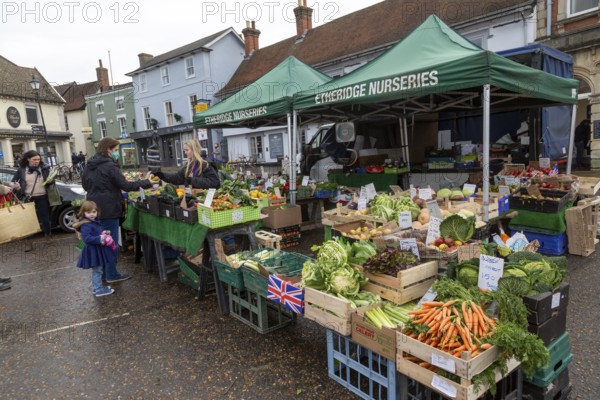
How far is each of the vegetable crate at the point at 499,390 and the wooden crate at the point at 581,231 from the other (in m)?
3.95

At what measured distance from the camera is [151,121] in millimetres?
32156

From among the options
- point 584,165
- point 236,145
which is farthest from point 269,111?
point 236,145

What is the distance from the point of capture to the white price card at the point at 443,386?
2111 mm

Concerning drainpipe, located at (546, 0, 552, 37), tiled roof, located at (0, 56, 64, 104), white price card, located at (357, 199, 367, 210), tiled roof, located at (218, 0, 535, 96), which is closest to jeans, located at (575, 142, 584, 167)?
drainpipe, located at (546, 0, 552, 37)

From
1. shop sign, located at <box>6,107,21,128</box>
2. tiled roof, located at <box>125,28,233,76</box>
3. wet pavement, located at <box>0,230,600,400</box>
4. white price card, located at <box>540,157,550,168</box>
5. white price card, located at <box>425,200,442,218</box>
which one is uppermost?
tiled roof, located at <box>125,28,233,76</box>

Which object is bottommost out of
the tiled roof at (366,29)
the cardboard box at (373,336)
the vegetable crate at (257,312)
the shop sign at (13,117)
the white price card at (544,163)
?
the vegetable crate at (257,312)

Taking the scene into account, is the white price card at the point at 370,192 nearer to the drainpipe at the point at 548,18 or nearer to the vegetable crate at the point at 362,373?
the vegetable crate at the point at 362,373

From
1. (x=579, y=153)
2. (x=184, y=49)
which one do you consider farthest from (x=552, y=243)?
(x=184, y=49)

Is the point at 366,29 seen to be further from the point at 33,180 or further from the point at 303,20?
the point at 33,180

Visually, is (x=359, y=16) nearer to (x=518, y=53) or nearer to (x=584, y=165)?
(x=584, y=165)

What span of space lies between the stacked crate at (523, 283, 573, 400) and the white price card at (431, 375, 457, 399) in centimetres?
65

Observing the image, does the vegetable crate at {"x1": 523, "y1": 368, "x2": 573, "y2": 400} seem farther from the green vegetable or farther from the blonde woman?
the blonde woman

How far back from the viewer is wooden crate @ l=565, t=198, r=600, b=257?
542 cm

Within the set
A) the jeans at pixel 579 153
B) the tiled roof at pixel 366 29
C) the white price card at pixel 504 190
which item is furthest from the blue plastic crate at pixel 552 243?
the tiled roof at pixel 366 29
